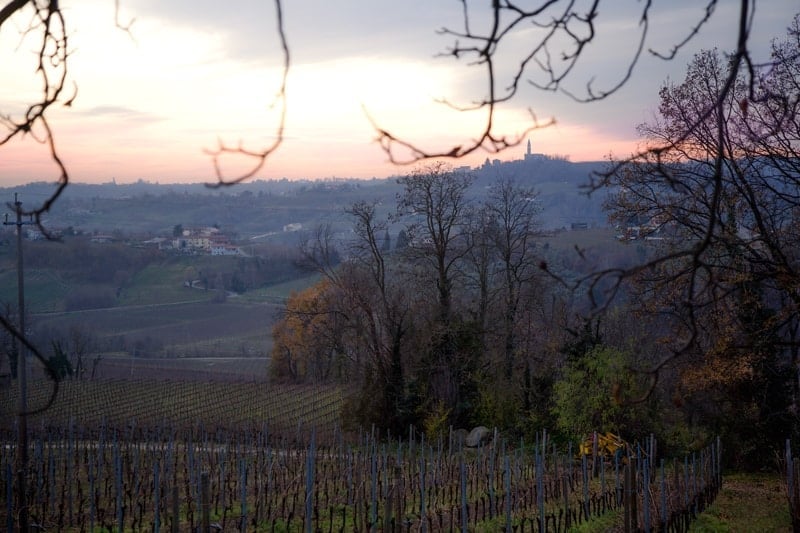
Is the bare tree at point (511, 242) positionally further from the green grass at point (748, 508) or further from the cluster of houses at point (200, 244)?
the cluster of houses at point (200, 244)

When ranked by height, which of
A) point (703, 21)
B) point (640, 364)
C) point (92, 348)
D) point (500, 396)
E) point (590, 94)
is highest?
point (703, 21)

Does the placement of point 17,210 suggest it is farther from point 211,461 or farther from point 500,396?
point 500,396

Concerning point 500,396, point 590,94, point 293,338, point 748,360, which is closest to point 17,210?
point 590,94

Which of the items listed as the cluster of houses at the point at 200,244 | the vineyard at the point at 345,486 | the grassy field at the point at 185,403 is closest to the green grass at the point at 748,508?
the vineyard at the point at 345,486

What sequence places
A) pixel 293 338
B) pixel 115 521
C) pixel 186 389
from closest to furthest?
pixel 115 521, pixel 186 389, pixel 293 338

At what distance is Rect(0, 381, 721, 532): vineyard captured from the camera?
29.1 feet

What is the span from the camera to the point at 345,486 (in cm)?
1282

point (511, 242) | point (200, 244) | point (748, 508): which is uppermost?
point (511, 242)

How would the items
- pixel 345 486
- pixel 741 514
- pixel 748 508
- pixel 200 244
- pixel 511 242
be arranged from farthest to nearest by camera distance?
pixel 200 244
pixel 511 242
pixel 345 486
pixel 748 508
pixel 741 514

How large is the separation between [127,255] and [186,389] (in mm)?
37398

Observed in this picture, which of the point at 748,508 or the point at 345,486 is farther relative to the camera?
the point at 345,486

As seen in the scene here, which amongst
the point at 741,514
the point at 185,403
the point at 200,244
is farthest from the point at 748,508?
the point at 200,244

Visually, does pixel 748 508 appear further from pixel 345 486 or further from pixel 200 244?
pixel 200 244

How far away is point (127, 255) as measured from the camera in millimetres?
67125
